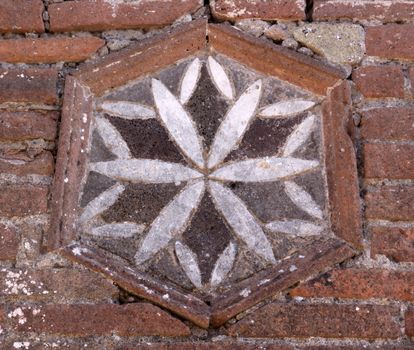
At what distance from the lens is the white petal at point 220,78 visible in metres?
1.78

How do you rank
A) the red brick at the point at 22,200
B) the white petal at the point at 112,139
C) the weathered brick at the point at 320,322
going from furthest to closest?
the white petal at the point at 112,139
the red brick at the point at 22,200
the weathered brick at the point at 320,322

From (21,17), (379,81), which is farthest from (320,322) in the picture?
(21,17)

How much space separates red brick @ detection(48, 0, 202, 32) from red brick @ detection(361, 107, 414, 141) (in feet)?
1.78

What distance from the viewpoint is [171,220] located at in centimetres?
166

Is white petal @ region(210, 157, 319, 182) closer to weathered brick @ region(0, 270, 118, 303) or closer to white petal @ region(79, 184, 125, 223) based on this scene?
white petal @ region(79, 184, 125, 223)

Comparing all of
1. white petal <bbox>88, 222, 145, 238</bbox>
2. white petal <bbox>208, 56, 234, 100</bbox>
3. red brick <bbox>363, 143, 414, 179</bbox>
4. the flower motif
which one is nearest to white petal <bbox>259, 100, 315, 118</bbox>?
the flower motif

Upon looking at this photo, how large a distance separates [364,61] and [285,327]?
707 mm

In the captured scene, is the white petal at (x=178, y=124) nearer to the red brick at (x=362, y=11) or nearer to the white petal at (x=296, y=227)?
the white petal at (x=296, y=227)

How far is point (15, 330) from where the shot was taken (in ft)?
5.05

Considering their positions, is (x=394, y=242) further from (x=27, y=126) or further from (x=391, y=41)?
(x=27, y=126)

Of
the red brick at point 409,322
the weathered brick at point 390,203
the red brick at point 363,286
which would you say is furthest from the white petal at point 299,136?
the red brick at point 409,322

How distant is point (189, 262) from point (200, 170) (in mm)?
238

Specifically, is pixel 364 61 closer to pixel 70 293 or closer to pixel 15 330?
pixel 70 293

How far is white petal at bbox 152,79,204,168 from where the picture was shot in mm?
1725
